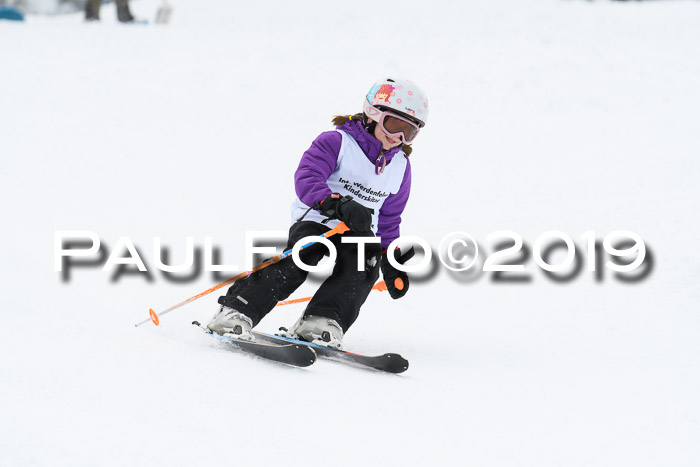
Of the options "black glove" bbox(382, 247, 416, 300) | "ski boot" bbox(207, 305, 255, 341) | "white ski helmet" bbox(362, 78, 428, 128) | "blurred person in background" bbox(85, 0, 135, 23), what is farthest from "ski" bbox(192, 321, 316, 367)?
"blurred person in background" bbox(85, 0, 135, 23)

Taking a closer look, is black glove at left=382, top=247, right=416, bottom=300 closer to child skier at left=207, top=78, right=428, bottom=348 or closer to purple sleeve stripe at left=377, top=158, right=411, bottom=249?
child skier at left=207, top=78, right=428, bottom=348

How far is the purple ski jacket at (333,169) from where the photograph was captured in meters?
4.18

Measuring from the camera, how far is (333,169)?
4.38m

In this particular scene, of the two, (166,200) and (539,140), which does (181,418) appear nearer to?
(166,200)

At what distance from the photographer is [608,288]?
624 cm

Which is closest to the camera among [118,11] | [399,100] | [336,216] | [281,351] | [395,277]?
[281,351]

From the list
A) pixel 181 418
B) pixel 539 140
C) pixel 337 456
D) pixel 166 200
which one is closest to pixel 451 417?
pixel 337 456

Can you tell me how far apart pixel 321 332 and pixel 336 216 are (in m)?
0.65

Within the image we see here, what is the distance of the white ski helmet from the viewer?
435 centimetres

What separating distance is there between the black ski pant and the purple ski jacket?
304 millimetres

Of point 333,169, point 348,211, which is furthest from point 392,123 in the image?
point 348,211

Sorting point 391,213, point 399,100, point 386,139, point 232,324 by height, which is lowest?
point 232,324

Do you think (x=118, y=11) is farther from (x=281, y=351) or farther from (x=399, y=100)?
(x=281, y=351)

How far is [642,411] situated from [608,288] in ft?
9.77
